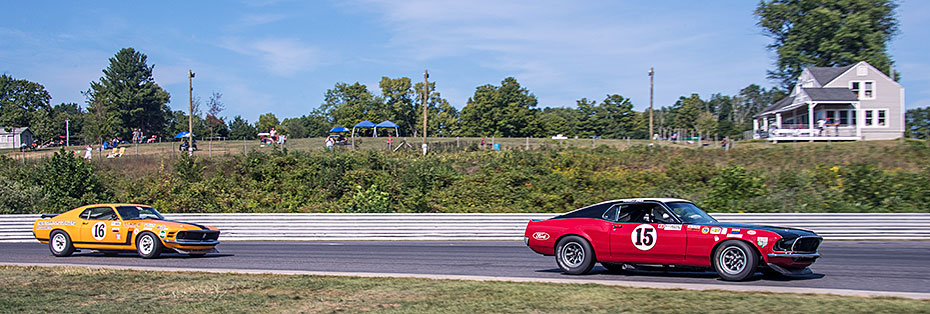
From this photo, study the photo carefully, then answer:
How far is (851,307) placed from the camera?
774 centimetres

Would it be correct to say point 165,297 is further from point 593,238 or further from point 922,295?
point 922,295

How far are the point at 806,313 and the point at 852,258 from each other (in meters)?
8.15

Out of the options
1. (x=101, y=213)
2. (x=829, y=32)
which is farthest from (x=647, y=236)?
(x=829, y=32)

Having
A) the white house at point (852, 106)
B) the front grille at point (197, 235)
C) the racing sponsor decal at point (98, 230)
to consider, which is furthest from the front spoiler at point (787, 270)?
the white house at point (852, 106)

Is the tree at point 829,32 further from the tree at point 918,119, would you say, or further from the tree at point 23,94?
the tree at point 23,94

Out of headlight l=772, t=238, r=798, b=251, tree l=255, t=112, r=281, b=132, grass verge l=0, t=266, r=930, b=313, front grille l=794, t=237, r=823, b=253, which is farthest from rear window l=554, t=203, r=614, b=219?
tree l=255, t=112, r=281, b=132

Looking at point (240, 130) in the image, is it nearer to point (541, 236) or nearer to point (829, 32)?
point (829, 32)

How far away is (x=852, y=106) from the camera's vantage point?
170ft

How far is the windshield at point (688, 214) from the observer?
10734 millimetres

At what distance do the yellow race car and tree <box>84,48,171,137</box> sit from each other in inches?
3167

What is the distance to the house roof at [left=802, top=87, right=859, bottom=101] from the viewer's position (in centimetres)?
5119

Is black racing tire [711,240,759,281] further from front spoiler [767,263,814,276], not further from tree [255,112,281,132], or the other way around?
tree [255,112,281,132]

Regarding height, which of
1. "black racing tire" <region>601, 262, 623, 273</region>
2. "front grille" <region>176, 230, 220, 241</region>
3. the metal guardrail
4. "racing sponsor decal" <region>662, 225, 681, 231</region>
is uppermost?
"racing sponsor decal" <region>662, 225, 681, 231</region>

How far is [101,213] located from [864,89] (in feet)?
175
